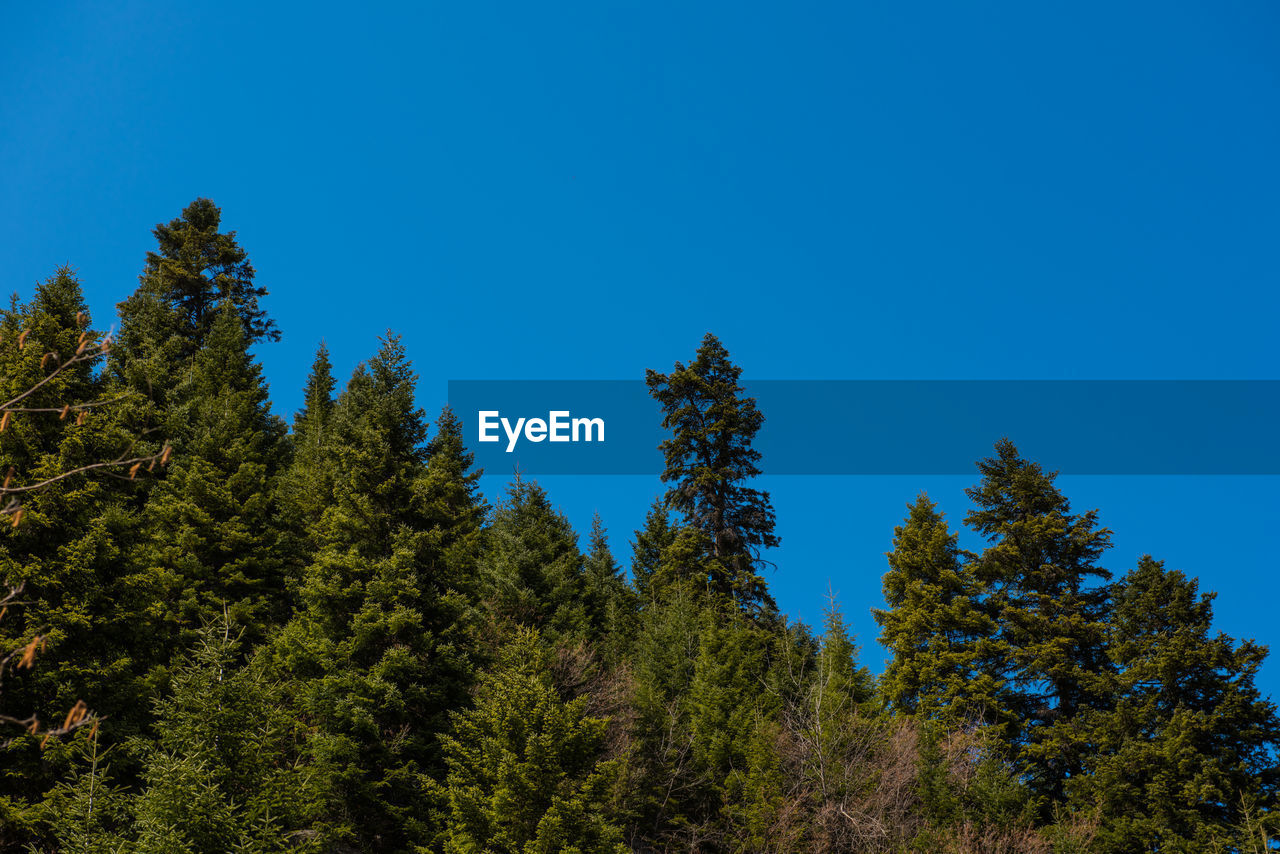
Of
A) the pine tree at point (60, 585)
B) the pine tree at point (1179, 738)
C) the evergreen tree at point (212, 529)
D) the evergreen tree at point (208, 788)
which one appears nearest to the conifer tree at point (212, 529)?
the evergreen tree at point (212, 529)

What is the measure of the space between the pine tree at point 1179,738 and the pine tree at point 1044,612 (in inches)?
59.4

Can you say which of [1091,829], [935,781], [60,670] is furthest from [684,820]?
[60,670]

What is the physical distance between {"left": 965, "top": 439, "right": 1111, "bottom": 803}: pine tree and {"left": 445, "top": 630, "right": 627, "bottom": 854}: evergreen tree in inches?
640

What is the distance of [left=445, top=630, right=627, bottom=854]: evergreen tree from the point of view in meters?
16.6

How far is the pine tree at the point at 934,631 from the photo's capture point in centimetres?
2781

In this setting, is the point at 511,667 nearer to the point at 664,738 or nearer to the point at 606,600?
the point at 664,738

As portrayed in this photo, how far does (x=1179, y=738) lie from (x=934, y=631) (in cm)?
858

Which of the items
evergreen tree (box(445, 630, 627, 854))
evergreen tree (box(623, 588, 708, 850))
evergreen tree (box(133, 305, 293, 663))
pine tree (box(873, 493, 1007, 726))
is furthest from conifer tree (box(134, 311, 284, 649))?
pine tree (box(873, 493, 1007, 726))

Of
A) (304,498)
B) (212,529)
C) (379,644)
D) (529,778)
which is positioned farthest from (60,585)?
(304,498)

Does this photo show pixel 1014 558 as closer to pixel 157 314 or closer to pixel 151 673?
pixel 151 673

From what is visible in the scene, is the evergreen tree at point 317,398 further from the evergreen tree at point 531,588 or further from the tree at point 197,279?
the evergreen tree at point 531,588

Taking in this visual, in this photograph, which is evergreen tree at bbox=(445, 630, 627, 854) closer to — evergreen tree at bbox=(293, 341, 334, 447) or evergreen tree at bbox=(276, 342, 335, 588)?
evergreen tree at bbox=(276, 342, 335, 588)

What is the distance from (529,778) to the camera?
17.1m

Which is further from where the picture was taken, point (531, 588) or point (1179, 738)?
point (531, 588)
